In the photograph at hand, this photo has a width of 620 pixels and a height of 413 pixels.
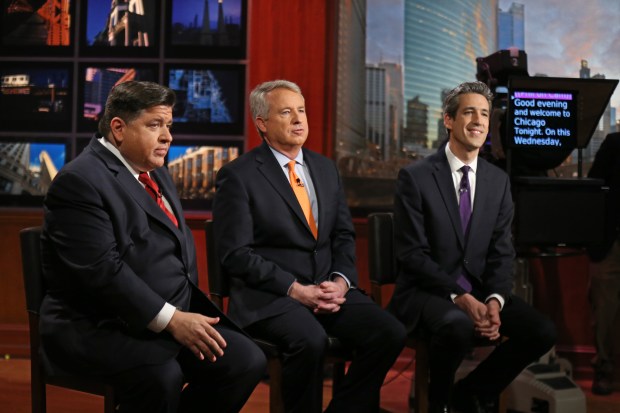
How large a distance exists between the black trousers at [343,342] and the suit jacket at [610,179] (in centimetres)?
160

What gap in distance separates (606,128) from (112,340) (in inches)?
125

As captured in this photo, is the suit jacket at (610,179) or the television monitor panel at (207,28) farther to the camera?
the television monitor panel at (207,28)

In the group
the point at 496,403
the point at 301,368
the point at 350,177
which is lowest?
the point at 496,403

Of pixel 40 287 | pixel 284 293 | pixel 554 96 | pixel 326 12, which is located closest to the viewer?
pixel 40 287

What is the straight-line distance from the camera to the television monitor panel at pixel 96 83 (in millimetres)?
4434

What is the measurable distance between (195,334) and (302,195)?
877 millimetres

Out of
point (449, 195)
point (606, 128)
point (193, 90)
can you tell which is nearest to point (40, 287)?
point (449, 195)

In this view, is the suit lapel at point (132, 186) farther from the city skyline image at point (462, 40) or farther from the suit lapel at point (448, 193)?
the city skyline image at point (462, 40)

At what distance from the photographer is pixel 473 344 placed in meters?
2.92

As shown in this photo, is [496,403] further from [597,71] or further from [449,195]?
[597,71]

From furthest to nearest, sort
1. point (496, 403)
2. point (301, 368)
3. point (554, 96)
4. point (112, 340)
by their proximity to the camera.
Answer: point (554, 96) → point (496, 403) → point (301, 368) → point (112, 340)

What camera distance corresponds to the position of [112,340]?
2.20m

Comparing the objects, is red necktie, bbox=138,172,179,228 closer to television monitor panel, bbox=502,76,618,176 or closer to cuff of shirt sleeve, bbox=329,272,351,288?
cuff of shirt sleeve, bbox=329,272,351,288

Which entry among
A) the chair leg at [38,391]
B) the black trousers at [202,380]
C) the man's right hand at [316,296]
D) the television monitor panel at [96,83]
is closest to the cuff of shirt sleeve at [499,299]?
the man's right hand at [316,296]
